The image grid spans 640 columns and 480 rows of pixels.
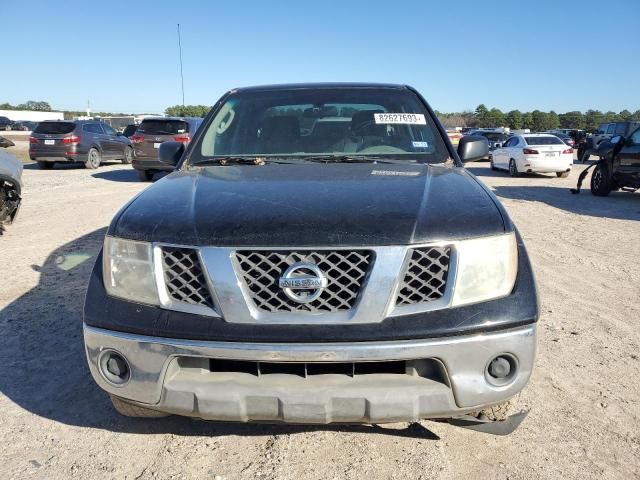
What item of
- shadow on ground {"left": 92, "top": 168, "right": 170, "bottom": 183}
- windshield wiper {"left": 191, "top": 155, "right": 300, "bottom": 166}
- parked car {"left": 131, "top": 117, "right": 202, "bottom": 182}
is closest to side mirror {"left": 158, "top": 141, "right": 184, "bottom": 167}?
windshield wiper {"left": 191, "top": 155, "right": 300, "bottom": 166}

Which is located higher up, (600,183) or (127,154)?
(600,183)

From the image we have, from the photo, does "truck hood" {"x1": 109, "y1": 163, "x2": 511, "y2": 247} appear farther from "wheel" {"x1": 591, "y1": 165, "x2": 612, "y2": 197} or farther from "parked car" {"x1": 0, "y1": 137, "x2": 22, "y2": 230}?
"wheel" {"x1": 591, "y1": 165, "x2": 612, "y2": 197}

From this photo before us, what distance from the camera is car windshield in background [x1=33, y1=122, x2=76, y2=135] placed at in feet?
53.6

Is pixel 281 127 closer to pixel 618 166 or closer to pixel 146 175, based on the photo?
pixel 618 166

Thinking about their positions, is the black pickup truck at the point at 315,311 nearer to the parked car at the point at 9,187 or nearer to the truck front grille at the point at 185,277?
the truck front grille at the point at 185,277

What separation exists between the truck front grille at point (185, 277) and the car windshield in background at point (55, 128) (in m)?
16.7

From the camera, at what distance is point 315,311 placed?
1.90 m

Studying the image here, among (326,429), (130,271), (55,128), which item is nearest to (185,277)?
(130,271)

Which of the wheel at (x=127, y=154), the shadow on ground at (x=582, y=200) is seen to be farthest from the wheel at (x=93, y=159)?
the shadow on ground at (x=582, y=200)

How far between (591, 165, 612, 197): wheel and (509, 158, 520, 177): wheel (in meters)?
4.42

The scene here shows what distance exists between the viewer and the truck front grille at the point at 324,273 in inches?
75.0

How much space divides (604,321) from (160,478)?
3.46 metres

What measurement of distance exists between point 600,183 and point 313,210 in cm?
1139

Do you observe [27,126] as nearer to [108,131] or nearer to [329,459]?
[108,131]
